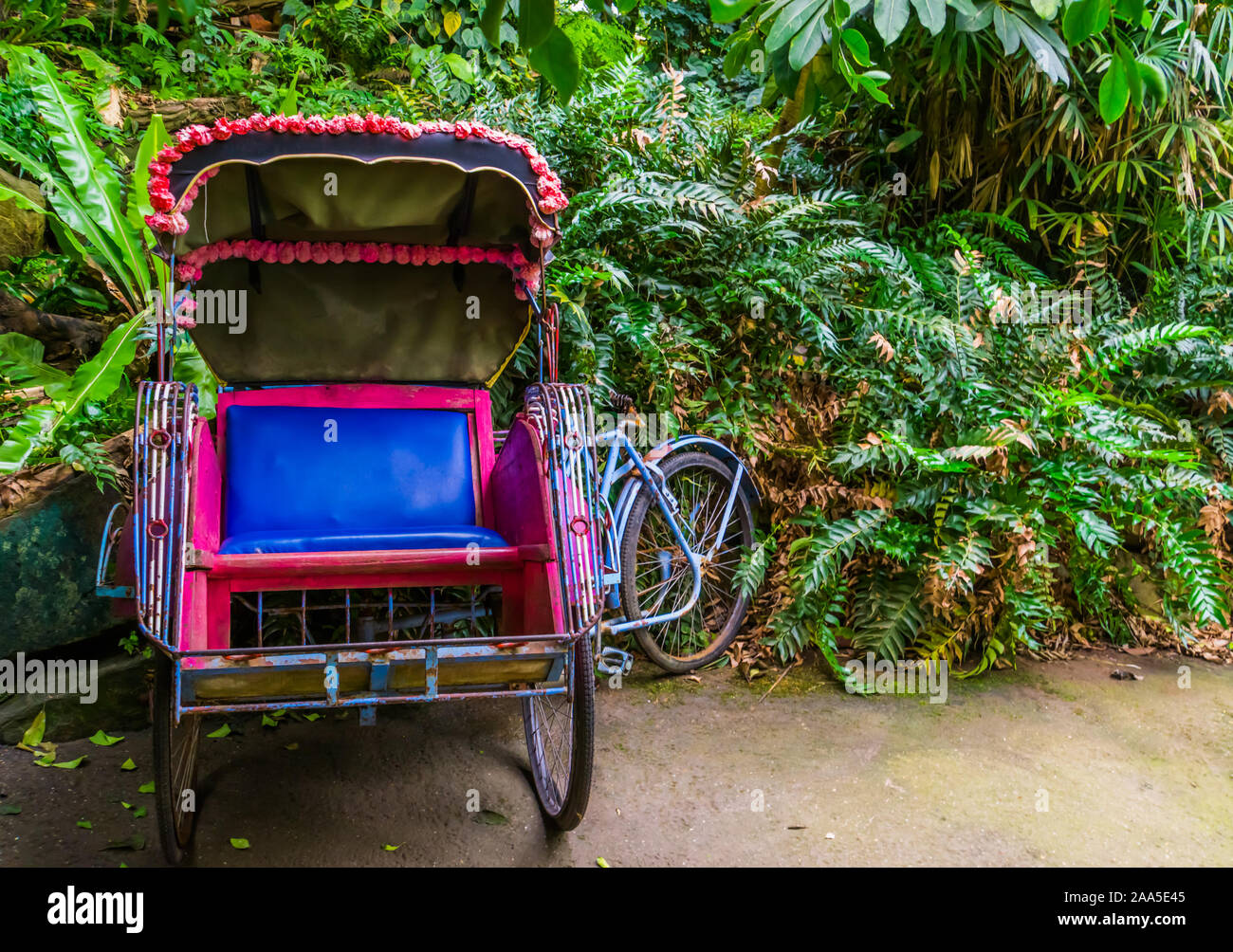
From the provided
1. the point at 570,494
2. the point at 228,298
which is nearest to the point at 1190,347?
the point at 570,494

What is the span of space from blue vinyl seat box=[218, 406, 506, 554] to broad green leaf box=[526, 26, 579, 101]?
1669mm

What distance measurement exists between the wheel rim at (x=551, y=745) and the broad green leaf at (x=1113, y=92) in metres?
1.96

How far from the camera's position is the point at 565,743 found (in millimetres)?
2570

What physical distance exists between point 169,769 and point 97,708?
1147 mm

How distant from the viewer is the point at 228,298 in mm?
3000

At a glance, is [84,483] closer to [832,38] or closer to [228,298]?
[228,298]

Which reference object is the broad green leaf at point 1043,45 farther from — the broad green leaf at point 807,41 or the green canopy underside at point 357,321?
the green canopy underside at point 357,321

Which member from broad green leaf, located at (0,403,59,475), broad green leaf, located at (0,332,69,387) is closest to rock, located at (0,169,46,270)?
broad green leaf, located at (0,332,69,387)

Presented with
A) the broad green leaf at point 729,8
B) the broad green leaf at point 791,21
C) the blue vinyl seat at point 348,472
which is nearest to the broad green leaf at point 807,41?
the broad green leaf at point 791,21

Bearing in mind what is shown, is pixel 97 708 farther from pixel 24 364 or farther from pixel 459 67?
pixel 459 67

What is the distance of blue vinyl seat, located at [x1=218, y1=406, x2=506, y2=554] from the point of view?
2.81 metres

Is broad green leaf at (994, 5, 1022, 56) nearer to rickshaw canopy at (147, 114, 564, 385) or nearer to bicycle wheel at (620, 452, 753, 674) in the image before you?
rickshaw canopy at (147, 114, 564, 385)

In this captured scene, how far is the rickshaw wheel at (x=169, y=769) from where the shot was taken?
206cm

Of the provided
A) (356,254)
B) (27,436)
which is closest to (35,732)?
(27,436)
